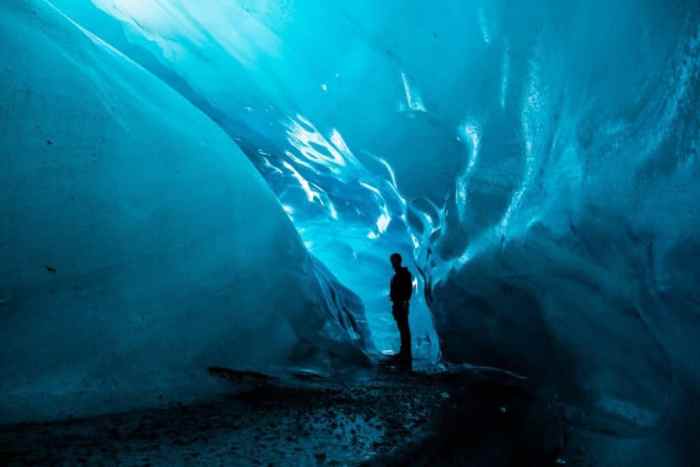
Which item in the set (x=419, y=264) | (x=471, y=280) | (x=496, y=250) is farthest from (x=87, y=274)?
(x=419, y=264)

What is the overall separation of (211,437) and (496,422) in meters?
1.65

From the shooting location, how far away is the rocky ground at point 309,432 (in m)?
1.52

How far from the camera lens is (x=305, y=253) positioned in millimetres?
4766

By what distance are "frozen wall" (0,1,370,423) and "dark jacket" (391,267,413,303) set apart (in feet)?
4.94

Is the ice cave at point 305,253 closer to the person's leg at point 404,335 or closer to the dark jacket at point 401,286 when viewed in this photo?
the person's leg at point 404,335

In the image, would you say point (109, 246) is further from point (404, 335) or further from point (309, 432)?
point (404, 335)

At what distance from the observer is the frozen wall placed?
1991mm

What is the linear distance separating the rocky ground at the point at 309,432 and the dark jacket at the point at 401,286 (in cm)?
164

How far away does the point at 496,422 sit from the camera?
252 centimetres

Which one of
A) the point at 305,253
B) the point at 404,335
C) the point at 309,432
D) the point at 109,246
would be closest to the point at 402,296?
the point at 404,335

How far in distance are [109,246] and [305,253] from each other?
2.56m

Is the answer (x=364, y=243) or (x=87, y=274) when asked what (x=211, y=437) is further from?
(x=364, y=243)

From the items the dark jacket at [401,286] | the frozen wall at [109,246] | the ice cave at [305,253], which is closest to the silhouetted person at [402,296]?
the dark jacket at [401,286]

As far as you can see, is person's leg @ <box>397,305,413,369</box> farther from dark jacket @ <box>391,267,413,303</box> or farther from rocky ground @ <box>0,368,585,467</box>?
rocky ground @ <box>0,368,585,467</box>
